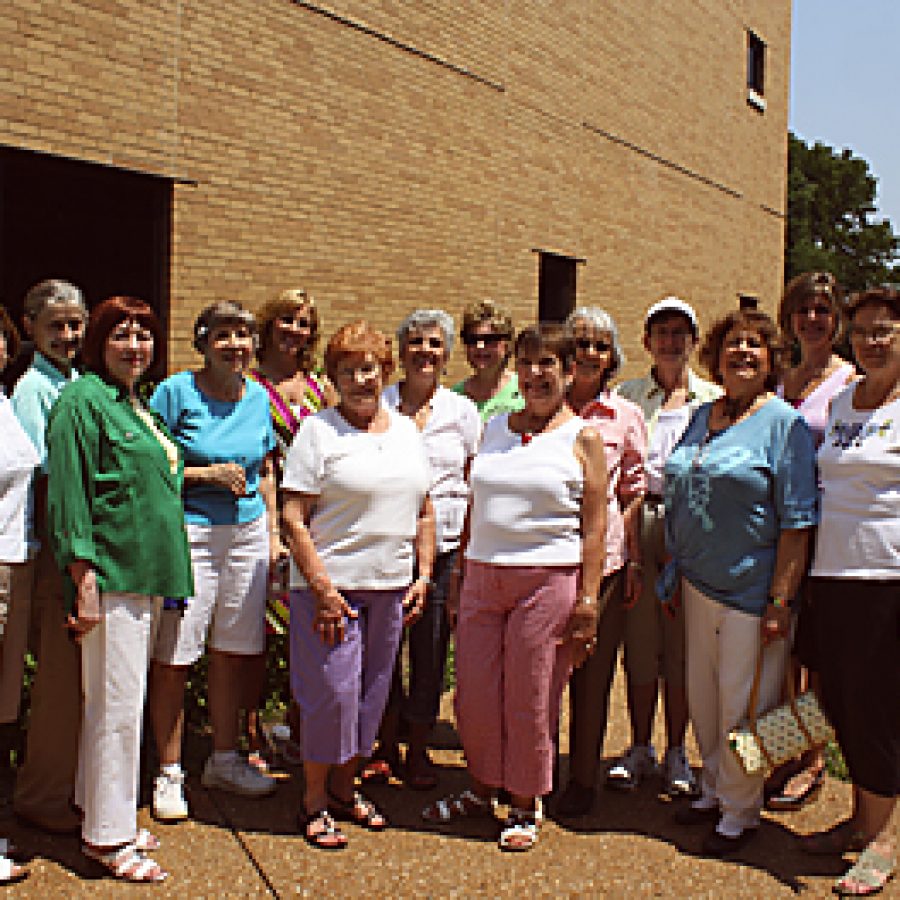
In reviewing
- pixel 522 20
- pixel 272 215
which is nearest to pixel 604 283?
pixel 522 20

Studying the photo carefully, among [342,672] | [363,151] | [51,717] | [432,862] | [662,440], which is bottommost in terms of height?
[432,862]

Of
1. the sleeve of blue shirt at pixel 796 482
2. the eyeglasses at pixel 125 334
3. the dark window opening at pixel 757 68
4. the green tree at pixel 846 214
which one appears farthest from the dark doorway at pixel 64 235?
the green tree at pixel 846 214

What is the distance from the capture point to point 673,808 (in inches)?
168

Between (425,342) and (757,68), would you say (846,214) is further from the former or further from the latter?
(425,342)

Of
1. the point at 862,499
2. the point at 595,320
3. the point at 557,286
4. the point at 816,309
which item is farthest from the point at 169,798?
the point at 557,286

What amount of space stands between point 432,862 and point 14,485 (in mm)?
2100

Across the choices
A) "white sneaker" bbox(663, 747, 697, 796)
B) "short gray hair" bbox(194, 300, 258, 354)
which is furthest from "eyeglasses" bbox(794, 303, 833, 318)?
"short gray hair" bbox(194, 300, 258, 354)

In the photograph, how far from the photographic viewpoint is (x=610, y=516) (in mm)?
4043

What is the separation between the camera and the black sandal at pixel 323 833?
12.4 ft

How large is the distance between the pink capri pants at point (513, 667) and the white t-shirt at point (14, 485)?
5.48ft

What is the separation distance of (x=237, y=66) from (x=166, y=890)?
584 cm

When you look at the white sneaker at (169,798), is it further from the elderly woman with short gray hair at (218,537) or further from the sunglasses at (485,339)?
the sunglasses at (485,339)

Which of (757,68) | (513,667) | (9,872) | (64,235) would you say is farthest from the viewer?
(757,68)

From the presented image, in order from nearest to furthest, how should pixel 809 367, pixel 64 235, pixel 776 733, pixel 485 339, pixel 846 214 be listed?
pixel 776 733
pixel 809 367
pixel 485 339
pixel 64 235
pixel 846 214
